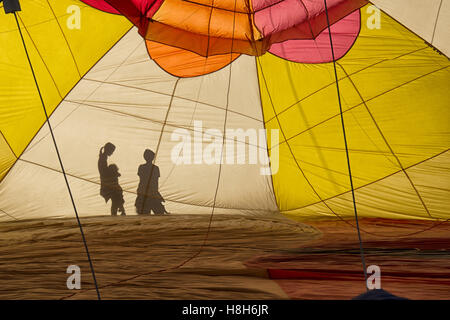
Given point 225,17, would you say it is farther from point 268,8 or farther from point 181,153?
point 181,153

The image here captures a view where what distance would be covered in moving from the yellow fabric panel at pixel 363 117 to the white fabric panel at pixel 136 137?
19 centimetres

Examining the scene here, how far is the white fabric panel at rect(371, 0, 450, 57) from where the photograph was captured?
321 cm

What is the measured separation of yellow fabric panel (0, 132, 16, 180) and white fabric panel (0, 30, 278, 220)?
0.14 feet

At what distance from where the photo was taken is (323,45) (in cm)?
353

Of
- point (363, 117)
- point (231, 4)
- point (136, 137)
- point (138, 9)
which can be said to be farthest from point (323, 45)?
point (136, 137)

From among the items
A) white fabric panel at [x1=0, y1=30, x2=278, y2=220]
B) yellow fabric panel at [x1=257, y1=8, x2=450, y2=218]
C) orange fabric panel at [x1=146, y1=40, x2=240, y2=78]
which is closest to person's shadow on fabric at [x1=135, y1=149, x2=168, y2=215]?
white fabric panel at [x1=0, y1=30, x2=278, y2=220]

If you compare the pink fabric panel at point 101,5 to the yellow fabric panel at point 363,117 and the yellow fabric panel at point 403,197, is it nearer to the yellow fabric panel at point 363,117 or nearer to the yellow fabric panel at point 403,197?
the yellow fabric panel at point 363,117

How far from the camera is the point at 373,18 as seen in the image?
3396 millimetres

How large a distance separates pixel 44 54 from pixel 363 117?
2.01 m

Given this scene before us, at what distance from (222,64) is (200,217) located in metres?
1.01

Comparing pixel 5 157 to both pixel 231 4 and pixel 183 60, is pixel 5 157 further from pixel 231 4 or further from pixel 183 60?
pixel 231 4

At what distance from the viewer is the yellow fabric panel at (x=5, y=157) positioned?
355 cm
